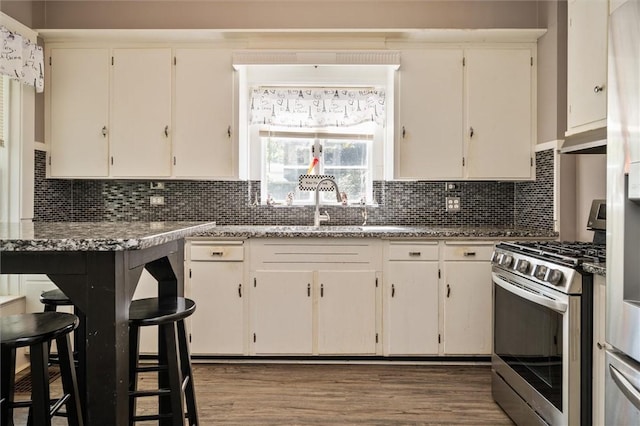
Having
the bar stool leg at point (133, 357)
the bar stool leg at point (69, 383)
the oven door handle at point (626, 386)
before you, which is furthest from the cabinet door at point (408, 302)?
the bar stool leg at point (69, 383)

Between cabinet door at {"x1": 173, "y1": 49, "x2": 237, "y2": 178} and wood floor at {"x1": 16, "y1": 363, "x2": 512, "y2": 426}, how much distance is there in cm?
161

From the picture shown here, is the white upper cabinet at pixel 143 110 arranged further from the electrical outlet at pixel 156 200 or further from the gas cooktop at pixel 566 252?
the gas cooktop at pixel 566 252

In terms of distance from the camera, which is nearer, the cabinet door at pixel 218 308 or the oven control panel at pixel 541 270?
the oven control panel at pixel 541 270

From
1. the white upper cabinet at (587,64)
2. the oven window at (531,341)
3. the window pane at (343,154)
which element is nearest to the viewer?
the oven window at (531,341)

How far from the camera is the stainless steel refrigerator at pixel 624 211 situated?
4.44ft

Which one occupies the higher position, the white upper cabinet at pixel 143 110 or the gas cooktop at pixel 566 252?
the white upper cabinet at pixel 143 110

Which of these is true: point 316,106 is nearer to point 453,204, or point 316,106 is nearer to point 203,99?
point 203,99

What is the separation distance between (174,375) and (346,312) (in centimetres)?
161

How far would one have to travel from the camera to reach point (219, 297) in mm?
3141

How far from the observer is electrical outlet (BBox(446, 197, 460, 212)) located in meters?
3.73

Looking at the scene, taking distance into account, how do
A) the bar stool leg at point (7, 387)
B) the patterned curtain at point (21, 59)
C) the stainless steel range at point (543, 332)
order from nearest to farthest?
the bar stool leg at point (7, 387) < the stainless steel range at point (543, 332) < the patterned curtain at point (21, 59)

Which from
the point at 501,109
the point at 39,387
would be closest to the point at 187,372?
the point at 39,387

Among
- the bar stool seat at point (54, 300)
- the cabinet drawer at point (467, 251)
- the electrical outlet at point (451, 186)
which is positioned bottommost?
the bar stool seat at point (54, 300)

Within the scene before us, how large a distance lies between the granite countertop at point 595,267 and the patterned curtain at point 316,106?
221 centimetres
